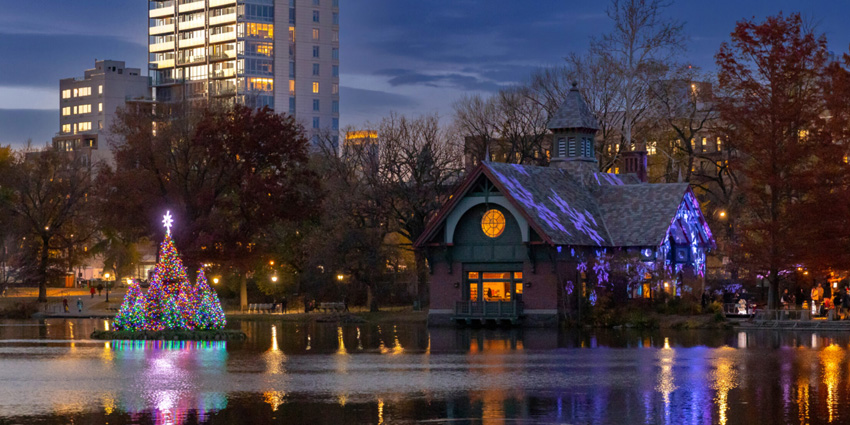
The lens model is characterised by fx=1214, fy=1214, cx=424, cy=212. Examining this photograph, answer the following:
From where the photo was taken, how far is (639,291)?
65.9m

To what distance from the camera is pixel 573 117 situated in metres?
73.4

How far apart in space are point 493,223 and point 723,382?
1295 inches

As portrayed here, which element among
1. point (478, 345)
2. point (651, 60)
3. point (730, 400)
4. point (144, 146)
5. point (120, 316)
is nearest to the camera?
point (730, 400)

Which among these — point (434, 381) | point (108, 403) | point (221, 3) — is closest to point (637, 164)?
point (434, 381)

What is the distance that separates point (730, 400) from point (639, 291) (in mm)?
39512

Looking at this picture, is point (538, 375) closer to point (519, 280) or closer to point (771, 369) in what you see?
point (771, 369)

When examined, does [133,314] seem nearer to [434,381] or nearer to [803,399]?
[434,381]

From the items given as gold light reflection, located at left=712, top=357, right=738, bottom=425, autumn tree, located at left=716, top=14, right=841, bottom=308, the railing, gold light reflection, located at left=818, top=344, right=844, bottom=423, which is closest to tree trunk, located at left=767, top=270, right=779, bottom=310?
autumn tree, located at left=716, top=14, right=841, bottom=308

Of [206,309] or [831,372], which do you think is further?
[206,309]

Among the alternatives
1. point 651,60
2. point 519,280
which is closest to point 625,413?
point 519,280

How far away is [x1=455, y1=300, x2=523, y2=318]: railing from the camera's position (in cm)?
6206

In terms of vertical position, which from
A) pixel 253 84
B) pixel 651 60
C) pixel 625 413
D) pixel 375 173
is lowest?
pixel 625 413

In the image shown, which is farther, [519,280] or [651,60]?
[651,60]

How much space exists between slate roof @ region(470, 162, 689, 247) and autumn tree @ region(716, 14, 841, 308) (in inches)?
255
